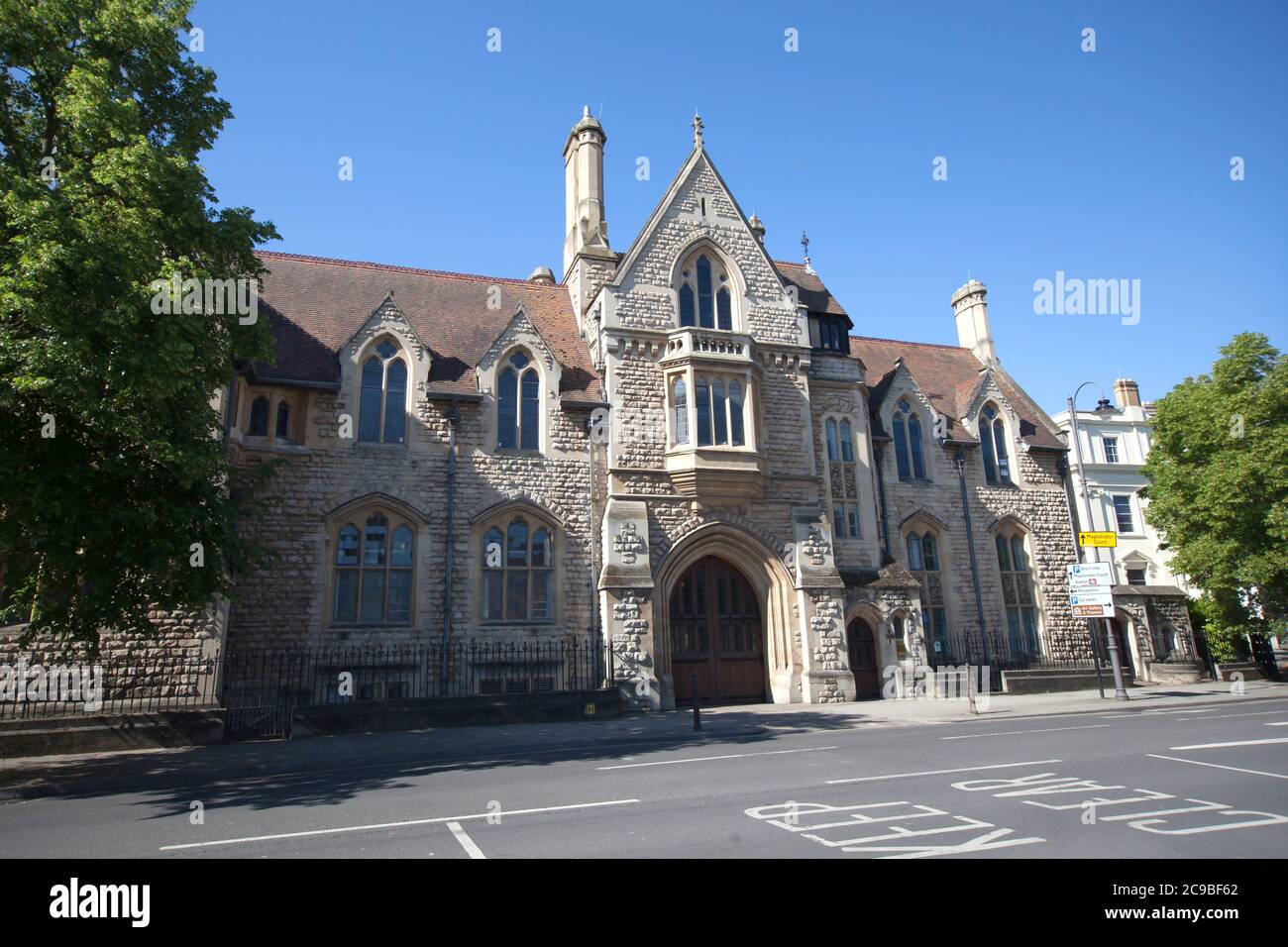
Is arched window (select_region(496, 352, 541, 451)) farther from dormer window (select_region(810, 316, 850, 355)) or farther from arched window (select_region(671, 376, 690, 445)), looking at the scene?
dormer window (select_region(810, 316, 850, 355))

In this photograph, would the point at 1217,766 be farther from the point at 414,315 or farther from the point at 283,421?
the point at 414,315

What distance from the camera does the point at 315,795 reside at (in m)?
9.09

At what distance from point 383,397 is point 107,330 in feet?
32.4

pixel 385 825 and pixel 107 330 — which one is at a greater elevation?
Answer: pixel 107 330

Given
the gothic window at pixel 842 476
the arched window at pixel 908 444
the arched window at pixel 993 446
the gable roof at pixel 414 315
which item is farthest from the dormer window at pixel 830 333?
the gable roof at pixel 414 315

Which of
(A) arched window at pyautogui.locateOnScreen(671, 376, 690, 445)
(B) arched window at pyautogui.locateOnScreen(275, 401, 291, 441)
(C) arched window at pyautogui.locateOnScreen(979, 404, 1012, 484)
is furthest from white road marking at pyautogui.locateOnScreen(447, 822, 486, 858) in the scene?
(C) arched window at pyautogui.locateOnScreen(979, 404, 1012, 484)

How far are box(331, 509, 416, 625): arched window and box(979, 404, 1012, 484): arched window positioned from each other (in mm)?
20261

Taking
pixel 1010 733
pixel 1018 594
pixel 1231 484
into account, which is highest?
pixel 1231 484

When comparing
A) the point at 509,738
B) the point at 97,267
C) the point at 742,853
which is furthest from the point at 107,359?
the point at 742,853

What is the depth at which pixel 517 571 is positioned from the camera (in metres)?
19.9

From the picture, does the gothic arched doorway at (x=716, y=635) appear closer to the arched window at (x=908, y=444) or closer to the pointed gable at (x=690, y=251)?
the pointed gable at (x=690, y=251)

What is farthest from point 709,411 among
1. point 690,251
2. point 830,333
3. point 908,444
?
point 908,444

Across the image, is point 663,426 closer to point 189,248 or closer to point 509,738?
point 509,738
